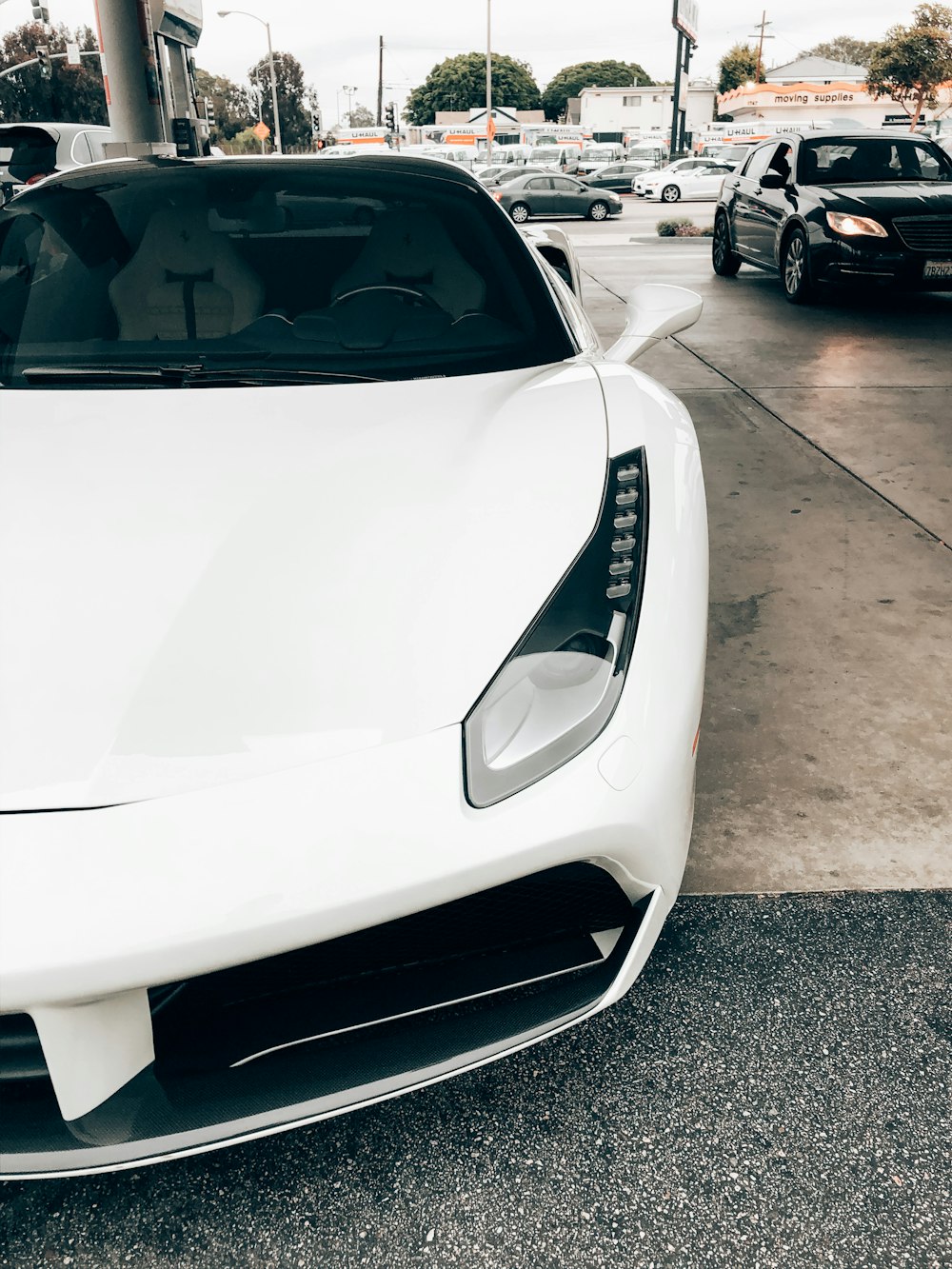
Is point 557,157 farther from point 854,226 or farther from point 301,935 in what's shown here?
point 301,935

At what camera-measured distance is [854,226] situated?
763 centimetres

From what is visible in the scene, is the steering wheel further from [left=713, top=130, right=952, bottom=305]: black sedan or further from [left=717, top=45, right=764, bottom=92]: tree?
[left=717, top=45, right=764, bottom=92]: tree

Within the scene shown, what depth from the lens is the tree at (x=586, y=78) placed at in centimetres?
10200

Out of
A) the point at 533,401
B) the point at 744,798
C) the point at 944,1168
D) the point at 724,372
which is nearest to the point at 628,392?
the point at 533,401

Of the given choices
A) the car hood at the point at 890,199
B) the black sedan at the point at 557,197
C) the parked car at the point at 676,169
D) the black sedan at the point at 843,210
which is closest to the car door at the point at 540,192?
the black sedan at the point at 557,197

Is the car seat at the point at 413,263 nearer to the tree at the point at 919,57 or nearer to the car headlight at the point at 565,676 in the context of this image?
the car headlight at the point at 565,676

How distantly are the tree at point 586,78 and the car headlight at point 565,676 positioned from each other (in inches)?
4345

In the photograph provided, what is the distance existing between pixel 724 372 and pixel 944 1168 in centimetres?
544

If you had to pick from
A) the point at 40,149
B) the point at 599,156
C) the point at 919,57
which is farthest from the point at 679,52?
the point at 40,149

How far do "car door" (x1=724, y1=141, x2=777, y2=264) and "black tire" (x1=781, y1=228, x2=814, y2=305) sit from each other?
31 centimetres

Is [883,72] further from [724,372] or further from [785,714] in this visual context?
[785,714]

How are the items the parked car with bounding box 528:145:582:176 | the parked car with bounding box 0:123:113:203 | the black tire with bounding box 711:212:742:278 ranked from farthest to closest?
the parked car with bounding box 528:145:582:176 → the black tire with bounding box 711:212:742:278 → the parked car with bounding box 0:123:113:203

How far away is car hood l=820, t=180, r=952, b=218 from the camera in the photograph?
298 inches

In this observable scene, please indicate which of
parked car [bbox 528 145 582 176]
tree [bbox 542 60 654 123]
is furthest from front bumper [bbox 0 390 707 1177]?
tree [bbox 542 60 654 123]
